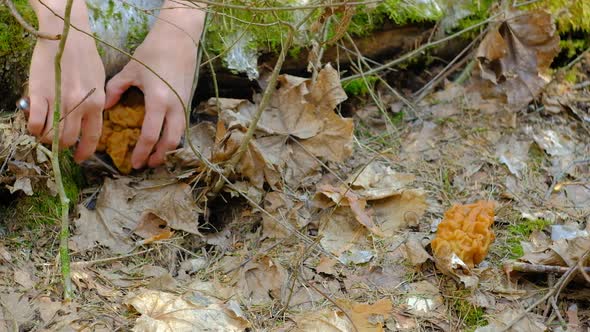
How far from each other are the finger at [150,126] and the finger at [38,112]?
483mm

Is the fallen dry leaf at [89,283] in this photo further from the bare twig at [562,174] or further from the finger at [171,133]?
the bare twig at [562,174]

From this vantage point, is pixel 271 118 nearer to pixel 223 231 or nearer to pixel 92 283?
pixel 223 231

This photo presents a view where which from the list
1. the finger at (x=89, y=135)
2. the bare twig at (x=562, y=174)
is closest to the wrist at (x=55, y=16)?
the finger at (x=89, y=135)

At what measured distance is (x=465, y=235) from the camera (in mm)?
2867

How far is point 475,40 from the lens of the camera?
434 centimetres

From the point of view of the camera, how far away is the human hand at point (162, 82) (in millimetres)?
3129

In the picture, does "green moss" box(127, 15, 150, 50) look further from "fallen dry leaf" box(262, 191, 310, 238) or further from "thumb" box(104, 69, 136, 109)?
"fallen dry leaf" box(262, 191, 310, 238)

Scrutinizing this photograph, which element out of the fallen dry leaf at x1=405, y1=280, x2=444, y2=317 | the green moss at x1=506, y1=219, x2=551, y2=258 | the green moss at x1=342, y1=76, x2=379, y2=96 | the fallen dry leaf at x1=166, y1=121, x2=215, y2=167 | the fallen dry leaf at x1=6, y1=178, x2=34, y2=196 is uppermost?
the fallen dry leaf at x1=6, y1=178, x2=34, y2=196

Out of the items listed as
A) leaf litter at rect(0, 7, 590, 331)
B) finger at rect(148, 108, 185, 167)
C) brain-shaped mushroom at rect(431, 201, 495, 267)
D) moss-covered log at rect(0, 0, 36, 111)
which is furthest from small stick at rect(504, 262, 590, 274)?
moss-covered log at rect(0, 0, 36, 111)

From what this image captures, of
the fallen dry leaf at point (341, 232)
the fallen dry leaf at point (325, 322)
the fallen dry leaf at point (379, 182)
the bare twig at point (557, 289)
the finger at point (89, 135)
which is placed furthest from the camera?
the fallen dry leaf at point (379, 182)

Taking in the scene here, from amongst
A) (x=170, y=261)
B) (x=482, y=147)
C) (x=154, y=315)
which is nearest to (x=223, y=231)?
(x=170, y=261)

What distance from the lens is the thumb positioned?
3174mm

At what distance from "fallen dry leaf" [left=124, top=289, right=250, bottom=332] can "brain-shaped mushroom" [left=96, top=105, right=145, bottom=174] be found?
0.93 m

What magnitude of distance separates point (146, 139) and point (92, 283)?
82 cm
